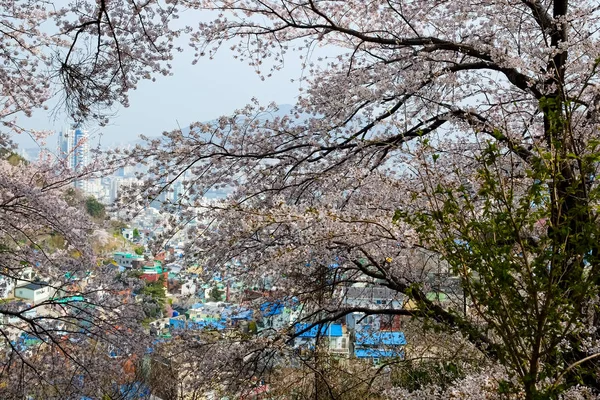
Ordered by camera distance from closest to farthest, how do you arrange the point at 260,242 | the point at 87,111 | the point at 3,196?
the point at 87,111 < the point at 260,242 < the point at 3,196

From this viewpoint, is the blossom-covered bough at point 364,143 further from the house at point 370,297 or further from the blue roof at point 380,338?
the blue roof at point 380,338

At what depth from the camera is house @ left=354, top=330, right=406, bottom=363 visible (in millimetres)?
4941

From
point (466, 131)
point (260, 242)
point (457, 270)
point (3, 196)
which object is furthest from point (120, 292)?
point (457, 270)

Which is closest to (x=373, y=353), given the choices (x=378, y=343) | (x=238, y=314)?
(x=378, y=343)

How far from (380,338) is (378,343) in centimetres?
13

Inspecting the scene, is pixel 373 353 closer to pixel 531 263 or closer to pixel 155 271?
pixel 155 271

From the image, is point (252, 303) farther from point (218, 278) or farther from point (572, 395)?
point (572, 395)

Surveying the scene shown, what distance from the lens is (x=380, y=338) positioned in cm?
487

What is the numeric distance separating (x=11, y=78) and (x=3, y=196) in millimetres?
872

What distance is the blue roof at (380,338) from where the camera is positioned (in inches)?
196

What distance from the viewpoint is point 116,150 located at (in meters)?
3.59

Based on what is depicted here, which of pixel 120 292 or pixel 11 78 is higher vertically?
pixel 11 78

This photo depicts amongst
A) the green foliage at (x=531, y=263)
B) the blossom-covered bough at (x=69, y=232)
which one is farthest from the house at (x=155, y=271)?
the green foliage at (x=531, y=263)

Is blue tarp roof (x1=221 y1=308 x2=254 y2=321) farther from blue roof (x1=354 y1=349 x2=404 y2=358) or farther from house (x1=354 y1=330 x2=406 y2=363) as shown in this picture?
blue roof (x1=354 y1=349 x2=404 y2=358)
